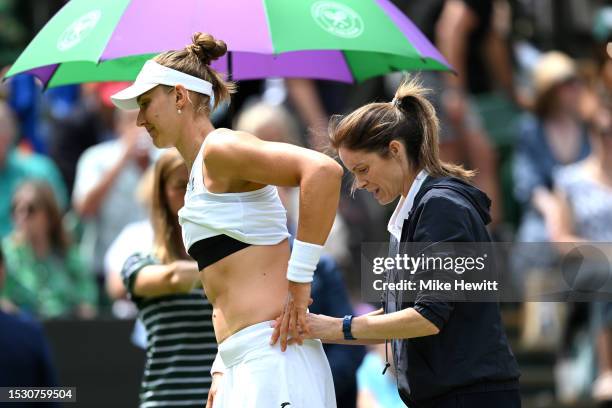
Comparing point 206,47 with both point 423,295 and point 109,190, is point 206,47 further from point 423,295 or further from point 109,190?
point 109,190

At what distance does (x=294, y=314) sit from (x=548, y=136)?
529 centimetres

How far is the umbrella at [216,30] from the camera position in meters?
4.64

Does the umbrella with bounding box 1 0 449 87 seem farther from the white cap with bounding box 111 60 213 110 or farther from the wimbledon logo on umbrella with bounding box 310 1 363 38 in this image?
the white cap with bounding box 111 60 213 110

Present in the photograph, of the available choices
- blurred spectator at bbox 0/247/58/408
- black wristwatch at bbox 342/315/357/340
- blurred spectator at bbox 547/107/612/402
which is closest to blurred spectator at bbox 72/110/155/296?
blurred spectator at bbox 0/247/58/408

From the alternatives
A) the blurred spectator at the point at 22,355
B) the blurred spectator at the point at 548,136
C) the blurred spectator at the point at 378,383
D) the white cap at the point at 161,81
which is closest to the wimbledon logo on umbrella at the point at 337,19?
the white cap at the point at 161,81

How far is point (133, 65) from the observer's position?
5.10m

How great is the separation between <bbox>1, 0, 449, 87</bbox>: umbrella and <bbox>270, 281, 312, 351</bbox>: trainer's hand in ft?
3.43

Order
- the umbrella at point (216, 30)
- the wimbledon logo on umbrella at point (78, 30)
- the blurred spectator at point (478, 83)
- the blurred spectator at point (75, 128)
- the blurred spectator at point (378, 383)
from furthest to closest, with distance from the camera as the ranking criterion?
the blurred spectator at point (75, 128) < the blurred spectator at point (478, 83) < the blurred spectator at point (378, 383) < the wimbledon logo on umbrella at point (78, 30) < the umbrella at point (216, 30)

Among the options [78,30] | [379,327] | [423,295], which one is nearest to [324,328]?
[379,327]

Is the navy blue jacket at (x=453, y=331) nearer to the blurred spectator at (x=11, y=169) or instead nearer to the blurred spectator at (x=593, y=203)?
the blurred spectator at (x=593, y=203)

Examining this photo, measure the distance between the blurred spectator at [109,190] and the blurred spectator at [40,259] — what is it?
41 centimetres

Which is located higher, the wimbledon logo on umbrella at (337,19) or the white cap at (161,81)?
the wimbledon logo on umbrella at (337,19)

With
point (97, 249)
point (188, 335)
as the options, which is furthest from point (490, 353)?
point (97, 249)

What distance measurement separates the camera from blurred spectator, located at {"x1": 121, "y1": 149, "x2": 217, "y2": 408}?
16.3 feet
